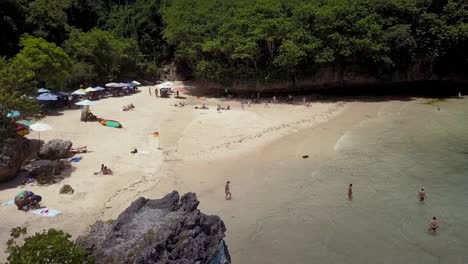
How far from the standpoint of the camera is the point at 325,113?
4050 cm

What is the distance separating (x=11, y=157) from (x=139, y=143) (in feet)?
30.5

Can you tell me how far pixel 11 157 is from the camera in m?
23.5

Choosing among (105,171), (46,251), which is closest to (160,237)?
(46,251)

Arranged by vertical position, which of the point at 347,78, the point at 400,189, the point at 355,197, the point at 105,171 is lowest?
the point at 355,197

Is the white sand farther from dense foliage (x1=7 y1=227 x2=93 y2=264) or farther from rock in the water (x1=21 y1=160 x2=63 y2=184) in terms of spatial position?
dense foliage (x1=7 y1=227 x2=93 y2=264)

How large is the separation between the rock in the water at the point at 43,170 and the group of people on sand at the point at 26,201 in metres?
2.96

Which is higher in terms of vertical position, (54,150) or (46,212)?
(54,150)

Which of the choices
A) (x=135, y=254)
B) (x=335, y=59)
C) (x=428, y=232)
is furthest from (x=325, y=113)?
(x=135, y=254)

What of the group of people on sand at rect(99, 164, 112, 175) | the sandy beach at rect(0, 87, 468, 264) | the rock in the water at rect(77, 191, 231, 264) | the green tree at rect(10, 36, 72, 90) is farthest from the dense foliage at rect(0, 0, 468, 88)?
the rock in the water at rect(77, 191, 231, 264)

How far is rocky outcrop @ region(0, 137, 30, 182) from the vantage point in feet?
75.6

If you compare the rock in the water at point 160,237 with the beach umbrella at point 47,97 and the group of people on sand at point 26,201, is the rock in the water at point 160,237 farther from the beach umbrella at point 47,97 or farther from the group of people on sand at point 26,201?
the beach umbrella at point 47,97

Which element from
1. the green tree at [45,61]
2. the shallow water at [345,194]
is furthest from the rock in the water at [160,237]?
the green tree at [45,61]

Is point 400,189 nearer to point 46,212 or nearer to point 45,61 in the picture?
point 46,212

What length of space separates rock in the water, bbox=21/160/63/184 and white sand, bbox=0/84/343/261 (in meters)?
0.68
